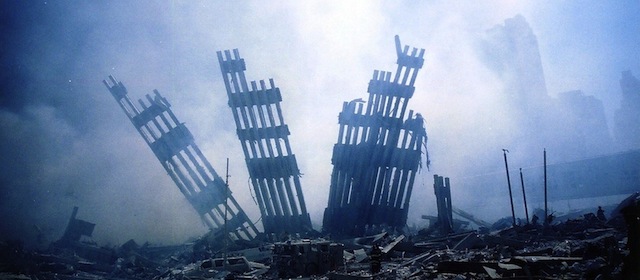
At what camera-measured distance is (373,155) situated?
1427 cm

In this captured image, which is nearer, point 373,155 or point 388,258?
point 388,258

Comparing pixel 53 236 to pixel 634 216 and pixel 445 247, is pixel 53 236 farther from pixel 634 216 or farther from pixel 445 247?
pixel 634 216

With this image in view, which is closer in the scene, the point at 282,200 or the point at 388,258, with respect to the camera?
the point at 388,258

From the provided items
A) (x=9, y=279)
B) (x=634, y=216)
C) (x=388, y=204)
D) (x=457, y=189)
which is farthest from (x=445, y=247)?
(x=457, y=189)

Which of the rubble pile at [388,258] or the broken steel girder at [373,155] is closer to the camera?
the rubble pile at [388,258]

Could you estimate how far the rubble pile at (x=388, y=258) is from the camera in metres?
5.95

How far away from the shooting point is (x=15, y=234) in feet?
51.8

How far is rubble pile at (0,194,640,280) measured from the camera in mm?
5949

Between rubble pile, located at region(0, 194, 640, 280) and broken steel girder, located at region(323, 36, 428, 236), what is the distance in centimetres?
199

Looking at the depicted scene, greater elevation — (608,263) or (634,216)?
(634,216)

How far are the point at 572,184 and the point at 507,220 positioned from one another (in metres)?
15.6

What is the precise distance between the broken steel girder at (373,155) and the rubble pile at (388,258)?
6.54 ft

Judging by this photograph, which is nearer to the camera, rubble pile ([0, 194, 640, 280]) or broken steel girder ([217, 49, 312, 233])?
rubble pile ([0, 194, 640, 280])

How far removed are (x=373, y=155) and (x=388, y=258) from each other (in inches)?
212
